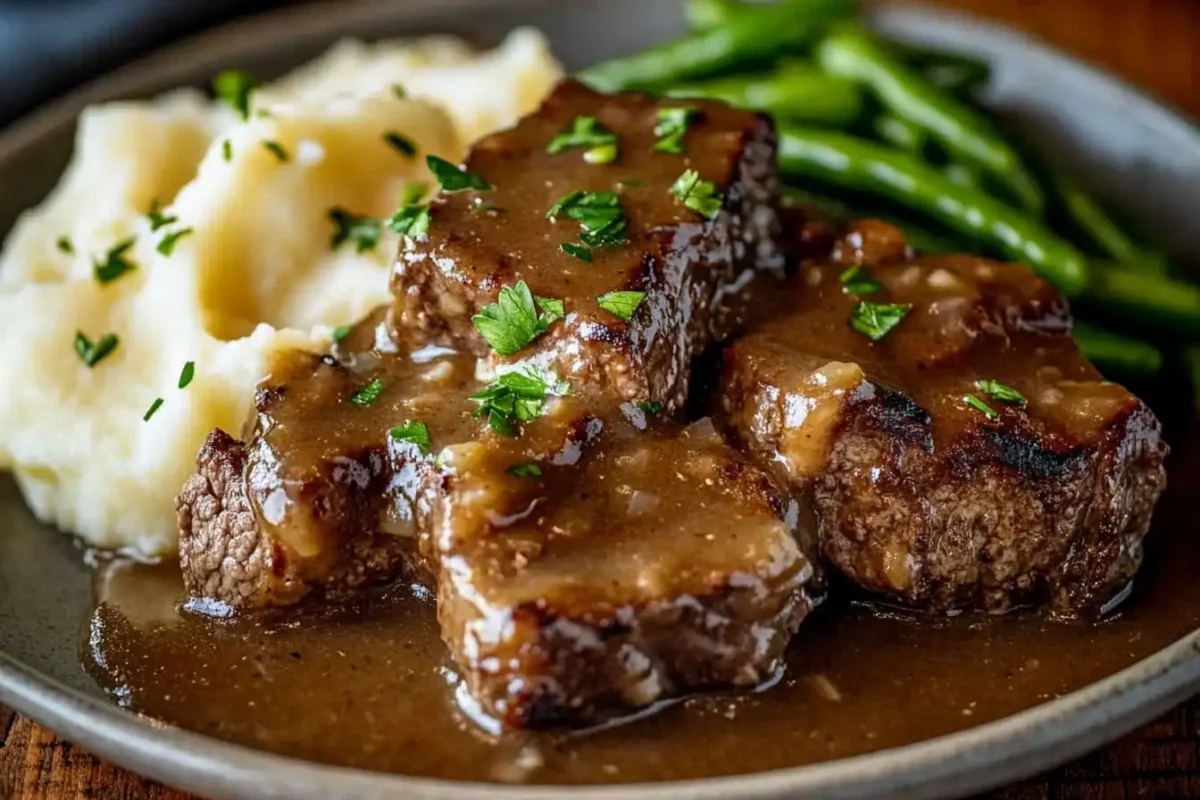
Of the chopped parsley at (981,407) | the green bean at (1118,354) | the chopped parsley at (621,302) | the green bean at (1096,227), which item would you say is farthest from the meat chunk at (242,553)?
the green bean at (1096,227)

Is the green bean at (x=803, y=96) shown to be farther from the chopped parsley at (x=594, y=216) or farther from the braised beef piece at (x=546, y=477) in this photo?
the chopped parsley at (x=594, y=216)

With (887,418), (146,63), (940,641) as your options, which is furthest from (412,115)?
(940,641)

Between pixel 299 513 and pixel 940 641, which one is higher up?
pixel 299 513

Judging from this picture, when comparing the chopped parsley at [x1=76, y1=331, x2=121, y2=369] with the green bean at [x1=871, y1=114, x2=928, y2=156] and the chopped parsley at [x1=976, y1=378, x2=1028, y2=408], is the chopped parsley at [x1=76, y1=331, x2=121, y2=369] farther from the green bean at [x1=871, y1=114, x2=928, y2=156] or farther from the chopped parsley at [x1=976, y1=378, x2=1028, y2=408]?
the green bean at [x1=871, y1=114, x2=928, y2=156]

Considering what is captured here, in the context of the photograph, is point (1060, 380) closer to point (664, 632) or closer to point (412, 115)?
point (664, 632)

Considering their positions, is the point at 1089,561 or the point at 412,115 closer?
the point at 1089,561

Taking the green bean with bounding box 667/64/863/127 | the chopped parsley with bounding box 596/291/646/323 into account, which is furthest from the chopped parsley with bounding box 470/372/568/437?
the green bean with bounding box 667/64/863/127
